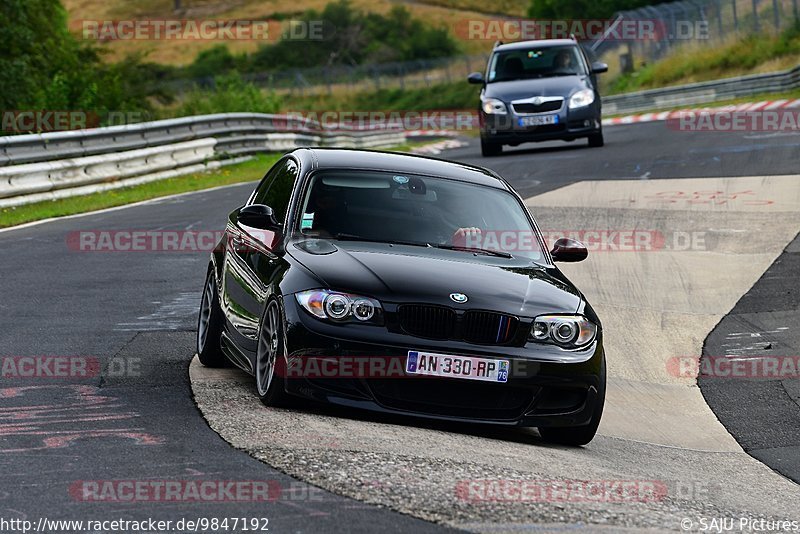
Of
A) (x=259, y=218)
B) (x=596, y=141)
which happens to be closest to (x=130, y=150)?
(x=596, y=141)

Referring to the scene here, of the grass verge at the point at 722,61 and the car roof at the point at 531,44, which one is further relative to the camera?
the grass verge at the point at 722,61

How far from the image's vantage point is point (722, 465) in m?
8.12

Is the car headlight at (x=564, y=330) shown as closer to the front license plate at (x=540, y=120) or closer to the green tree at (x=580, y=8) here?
the front license plate at (x=540, y=120)

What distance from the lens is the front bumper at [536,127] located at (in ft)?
83.1

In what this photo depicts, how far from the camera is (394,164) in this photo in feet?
29.3

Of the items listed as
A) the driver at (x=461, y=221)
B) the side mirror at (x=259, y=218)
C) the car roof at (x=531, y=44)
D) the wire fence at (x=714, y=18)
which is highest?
the side mirror at (x=259, y=218)

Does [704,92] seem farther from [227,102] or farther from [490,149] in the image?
[490,149]

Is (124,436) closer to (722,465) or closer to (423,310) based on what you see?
(423,310)

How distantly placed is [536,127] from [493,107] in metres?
0.87

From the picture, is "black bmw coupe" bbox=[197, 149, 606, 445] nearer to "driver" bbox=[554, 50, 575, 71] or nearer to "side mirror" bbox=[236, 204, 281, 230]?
"side mirror" bbox=[236, 204, 281, 230]

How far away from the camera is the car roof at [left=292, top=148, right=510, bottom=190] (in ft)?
29.0

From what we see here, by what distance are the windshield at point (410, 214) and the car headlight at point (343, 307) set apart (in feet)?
3.24

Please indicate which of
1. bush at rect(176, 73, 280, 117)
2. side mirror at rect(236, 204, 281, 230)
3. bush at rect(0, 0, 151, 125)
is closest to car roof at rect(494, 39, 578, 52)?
bush at rect(176, 73, 280, 117)

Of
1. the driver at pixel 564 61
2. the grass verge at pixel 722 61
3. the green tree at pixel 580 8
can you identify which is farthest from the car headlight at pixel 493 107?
the green tree at pixel 580 8
